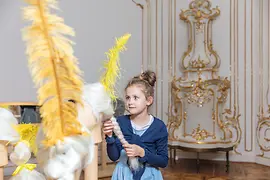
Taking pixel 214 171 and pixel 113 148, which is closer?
pixel 113 148

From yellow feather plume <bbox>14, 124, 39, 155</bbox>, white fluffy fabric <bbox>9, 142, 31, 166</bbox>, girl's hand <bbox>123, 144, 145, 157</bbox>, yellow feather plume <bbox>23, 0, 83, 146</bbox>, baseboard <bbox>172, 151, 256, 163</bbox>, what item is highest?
yellow feather plume <bbox>23, 0, 83, 146</bbox>

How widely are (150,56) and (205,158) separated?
178 centimetres

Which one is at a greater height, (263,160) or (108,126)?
(108,126)

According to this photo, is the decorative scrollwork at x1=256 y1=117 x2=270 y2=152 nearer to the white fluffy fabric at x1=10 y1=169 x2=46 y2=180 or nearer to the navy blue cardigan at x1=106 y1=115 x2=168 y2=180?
the navy blue cardigan at x1=106 y1=115 x2=168 y2=180

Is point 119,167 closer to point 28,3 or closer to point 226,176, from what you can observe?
point 28,3

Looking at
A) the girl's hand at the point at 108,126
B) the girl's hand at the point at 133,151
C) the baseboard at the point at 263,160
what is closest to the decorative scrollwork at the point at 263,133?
the baseboard at the point at 263,160

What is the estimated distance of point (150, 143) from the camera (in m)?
2.03

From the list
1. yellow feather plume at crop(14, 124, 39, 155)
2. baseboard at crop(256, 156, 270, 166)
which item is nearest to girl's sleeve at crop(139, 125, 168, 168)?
yellow feather plume at crop(14, 124, 39, 155)

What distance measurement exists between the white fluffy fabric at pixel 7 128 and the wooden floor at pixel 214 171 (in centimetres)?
365

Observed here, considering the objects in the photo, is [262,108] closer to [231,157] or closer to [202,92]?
[231,157]

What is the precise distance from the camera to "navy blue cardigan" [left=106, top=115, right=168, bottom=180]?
1.92m

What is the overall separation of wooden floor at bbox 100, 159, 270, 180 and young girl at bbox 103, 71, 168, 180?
2100mm

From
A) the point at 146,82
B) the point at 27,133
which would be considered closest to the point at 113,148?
the point at 146,82

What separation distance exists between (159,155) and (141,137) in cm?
14
